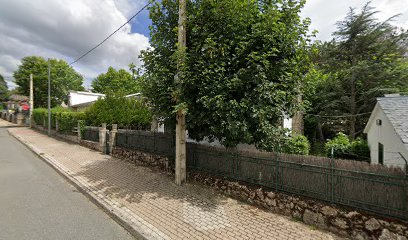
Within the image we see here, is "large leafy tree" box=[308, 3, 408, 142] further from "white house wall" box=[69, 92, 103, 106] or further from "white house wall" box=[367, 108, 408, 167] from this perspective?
"white house wall" box=[69, 92, 103, 106]

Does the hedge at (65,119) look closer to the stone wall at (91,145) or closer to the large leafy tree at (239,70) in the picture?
the stone wall at (91,145)

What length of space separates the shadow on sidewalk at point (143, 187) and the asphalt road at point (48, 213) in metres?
0.82

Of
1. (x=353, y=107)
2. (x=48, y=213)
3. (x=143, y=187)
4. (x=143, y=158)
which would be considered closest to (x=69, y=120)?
(x=143, y=158)

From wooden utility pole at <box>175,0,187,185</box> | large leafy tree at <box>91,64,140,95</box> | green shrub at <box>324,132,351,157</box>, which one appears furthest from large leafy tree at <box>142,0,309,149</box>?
large leafy tree at <box>91,64,140,95</box>

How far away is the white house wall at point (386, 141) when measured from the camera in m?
9.58

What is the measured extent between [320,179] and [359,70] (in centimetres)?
1646

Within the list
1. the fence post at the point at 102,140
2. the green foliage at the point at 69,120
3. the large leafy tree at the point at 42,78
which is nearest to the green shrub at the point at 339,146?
the fence post at the point at 102,140

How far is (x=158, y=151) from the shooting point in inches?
388

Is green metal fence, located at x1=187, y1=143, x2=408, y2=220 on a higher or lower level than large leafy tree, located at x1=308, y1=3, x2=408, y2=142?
lower

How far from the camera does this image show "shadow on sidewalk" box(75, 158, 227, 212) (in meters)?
6.26

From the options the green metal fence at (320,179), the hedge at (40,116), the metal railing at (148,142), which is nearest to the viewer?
the green metal fence at (320,179)

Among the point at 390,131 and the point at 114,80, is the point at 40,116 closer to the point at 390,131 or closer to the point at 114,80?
the point at 114,80

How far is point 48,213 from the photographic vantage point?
17.3 ft

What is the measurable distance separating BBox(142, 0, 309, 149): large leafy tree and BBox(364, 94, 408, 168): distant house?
360cm
